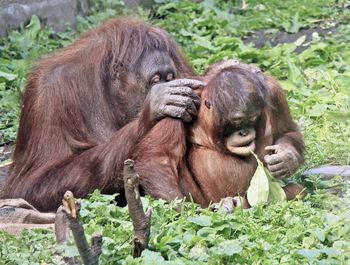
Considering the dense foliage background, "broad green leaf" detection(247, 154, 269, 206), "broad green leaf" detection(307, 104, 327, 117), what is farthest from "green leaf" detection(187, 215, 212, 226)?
"broad green leaf" detection(307, 104, 327, 117)

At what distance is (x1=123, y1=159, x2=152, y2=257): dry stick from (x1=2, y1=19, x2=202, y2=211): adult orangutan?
1.11 metres

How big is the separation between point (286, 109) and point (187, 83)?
1.78 ft

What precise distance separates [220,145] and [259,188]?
10.9 inches

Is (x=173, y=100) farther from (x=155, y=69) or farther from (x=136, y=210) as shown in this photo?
(x=136, y=210)

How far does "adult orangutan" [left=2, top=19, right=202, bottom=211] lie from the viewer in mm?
4926

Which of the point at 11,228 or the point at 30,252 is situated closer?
the point at 30,252

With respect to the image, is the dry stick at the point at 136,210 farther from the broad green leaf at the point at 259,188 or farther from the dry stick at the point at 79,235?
the broad green leaf at the point at 259,188

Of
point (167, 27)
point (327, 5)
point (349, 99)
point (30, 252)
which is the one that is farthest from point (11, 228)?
point (327, 5)

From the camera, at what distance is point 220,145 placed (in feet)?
16.0

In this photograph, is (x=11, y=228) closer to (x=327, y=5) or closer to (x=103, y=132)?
(x=103, y=132)

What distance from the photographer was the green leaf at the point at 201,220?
4.20m

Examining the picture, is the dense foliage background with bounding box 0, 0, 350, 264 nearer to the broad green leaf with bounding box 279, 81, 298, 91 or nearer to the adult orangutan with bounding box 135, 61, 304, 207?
the broad green leaf with bounding box 279, 81, 298, 91

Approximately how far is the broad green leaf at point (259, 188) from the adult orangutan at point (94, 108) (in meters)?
0.40

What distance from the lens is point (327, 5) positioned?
909 centimetres
